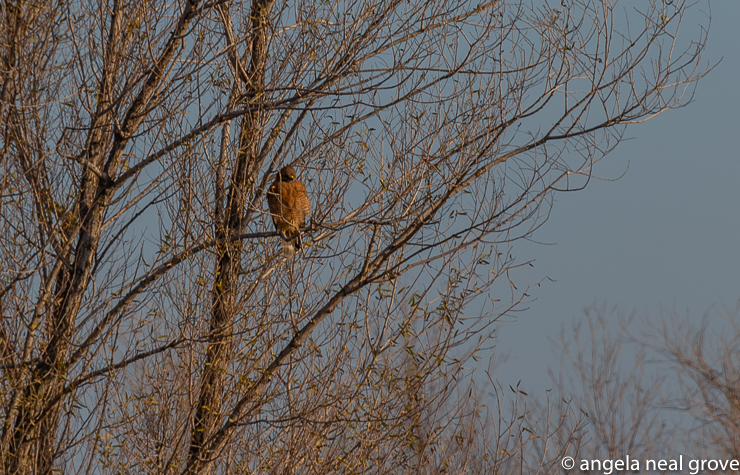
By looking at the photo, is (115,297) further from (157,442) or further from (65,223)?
(157,442)

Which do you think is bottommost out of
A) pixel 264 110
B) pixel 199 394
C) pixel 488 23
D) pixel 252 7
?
pixel 199 394

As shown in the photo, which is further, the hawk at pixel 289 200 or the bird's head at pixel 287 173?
the bird's head at pixel 287 173

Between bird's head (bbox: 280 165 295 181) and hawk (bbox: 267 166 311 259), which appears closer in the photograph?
hawk (bbox: 267 166 311 259)

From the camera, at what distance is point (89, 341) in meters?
4.75

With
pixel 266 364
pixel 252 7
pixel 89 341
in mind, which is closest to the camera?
pixel 89 341

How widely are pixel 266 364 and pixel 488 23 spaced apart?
10.8ft

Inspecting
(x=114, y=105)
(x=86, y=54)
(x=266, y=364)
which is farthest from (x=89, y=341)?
(x=86, y=54)

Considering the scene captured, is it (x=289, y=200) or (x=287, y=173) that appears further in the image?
(x=289, y=200)

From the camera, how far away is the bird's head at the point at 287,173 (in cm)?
568

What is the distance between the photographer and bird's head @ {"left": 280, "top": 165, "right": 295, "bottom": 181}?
5.68 m

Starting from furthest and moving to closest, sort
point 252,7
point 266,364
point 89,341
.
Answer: point 252,7
point 266,364
point 89,341

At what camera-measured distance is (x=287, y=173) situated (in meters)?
5.70

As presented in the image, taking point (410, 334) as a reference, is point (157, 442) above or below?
below

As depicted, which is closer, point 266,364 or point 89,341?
point 89,341
